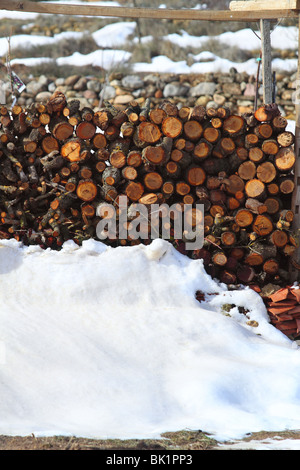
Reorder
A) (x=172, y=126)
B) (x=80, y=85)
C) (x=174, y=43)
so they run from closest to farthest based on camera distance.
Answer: (x=172, y=126)
(x=80, y=85)
(x=174, y=43)

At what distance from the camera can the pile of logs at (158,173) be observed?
510 centimetres

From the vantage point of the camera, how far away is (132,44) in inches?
638

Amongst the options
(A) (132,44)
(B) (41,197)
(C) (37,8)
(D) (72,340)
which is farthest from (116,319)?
(A) (132,44)

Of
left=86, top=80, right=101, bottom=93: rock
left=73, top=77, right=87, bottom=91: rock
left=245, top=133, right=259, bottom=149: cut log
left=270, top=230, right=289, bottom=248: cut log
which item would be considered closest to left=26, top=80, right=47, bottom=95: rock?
left=73, top=77, right=87, bottom=91: rock

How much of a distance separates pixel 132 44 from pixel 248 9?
1133 centimetres

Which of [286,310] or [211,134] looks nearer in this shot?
[286,310]

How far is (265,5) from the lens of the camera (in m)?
5.36

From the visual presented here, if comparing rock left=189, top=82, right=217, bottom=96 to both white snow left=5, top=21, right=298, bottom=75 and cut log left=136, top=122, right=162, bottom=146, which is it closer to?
white snow left=5, top=21, right=298, bottom=75

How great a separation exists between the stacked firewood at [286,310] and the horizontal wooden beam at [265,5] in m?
2.64

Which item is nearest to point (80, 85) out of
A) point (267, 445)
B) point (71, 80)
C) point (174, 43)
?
point (71, 80)

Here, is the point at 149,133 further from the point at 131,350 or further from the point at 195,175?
the point at 131,350

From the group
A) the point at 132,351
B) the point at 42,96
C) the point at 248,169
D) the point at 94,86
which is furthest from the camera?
the point at 94,86

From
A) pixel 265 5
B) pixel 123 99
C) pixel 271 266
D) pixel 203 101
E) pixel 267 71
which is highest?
pixel 123 99

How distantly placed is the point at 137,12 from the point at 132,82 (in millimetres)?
7838
